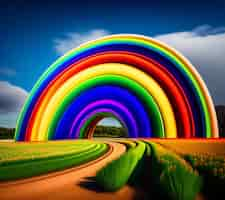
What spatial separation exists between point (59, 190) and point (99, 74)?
40.5ft

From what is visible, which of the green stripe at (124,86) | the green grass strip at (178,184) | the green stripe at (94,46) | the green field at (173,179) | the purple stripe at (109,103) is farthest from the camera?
the purple stripe at (109,103)

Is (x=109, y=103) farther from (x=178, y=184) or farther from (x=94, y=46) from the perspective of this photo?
(x=178, y=184)

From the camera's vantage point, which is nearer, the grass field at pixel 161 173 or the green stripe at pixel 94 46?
the grass field at pixel 161 173

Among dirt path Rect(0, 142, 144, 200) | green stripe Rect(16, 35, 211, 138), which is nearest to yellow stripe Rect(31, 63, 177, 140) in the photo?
green stripe Rect(16, 35, 211, 138)

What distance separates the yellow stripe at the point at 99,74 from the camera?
15391 millimetres

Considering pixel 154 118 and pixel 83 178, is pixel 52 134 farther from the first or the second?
pixel 83 178

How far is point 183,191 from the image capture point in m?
3.91

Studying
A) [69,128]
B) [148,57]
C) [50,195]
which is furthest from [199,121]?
[50,195]

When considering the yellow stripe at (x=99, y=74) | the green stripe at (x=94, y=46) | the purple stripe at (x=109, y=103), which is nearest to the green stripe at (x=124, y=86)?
the yellow stripe at (x=99, y=74)

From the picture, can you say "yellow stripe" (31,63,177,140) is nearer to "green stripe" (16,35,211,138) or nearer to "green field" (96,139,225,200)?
"green stripe" (16,35,211,138)

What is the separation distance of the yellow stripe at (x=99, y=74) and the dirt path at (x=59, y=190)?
31.3ft

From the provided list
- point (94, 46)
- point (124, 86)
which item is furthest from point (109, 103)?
point (94, 46)

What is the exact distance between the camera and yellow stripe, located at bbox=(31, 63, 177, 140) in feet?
50.5

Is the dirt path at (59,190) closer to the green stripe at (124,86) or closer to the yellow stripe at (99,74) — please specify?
the yellow stripe at (99,74)
